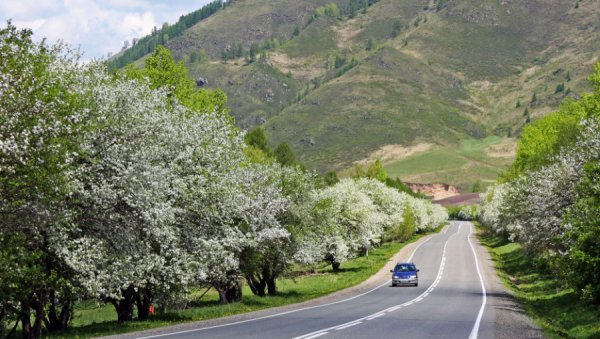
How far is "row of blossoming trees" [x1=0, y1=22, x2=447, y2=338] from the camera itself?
13992 mm

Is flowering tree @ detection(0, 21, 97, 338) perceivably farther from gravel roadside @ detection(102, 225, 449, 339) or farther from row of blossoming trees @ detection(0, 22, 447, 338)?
gravel roadside @ detection(102, 225, 449, 339)

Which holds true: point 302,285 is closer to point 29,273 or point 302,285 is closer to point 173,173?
point 173,173

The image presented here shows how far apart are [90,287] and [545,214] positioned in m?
24.3

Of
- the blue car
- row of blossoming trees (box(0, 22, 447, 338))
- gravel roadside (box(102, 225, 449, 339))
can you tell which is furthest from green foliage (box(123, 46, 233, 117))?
the blue car

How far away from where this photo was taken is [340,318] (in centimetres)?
1975

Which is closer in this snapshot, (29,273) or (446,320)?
(29,273)

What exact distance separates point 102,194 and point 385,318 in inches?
434

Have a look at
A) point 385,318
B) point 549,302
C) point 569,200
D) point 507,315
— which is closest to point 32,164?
point 385,318

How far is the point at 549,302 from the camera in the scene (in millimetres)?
30156

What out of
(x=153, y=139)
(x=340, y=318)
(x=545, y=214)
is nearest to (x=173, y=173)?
(x=153, y=139)

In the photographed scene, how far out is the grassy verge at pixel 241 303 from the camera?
63.1 feet

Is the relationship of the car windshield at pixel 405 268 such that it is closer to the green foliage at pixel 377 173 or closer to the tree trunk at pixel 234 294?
the tree trunk at pixel 234 294

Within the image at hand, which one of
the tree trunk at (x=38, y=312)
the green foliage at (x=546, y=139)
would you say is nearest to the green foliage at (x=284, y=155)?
the green foliage at (x=546, y=139)

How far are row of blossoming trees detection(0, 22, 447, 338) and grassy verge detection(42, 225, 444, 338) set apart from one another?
123 centimetres
